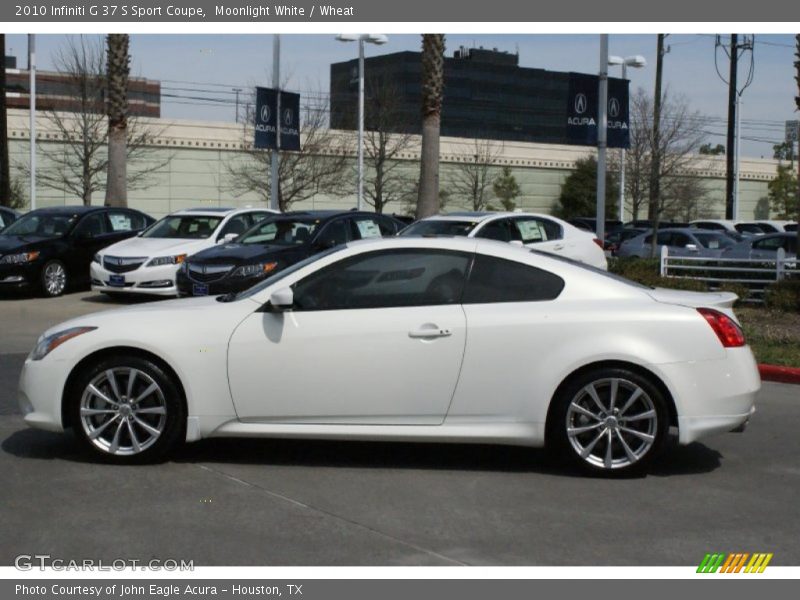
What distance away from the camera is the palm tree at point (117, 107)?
2688 cm

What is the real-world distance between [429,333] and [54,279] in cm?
1405

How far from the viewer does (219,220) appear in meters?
20.1

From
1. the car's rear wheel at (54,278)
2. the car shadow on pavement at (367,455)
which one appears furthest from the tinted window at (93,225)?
the car shadow on pavement at (367,455)

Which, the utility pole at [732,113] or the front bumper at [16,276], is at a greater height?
the utility pole at [732,113]

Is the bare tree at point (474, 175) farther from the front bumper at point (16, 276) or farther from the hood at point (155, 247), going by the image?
the front bumper at point (16, 276)

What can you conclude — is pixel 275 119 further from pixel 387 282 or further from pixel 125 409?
pixel 125 409

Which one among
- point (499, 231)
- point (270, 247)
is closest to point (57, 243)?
point (270, 247)

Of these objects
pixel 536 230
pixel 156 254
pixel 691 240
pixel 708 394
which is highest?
pixel 536 230

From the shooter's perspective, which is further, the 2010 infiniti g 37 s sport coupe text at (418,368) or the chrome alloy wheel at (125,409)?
the chrome alloy wheel at (125,409)

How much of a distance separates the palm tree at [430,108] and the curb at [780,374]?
15.4 metres

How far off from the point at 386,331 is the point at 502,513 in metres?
1.42

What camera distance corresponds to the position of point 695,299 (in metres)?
7.39

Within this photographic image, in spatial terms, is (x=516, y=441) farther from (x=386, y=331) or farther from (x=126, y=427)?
(x=126, y=427)
